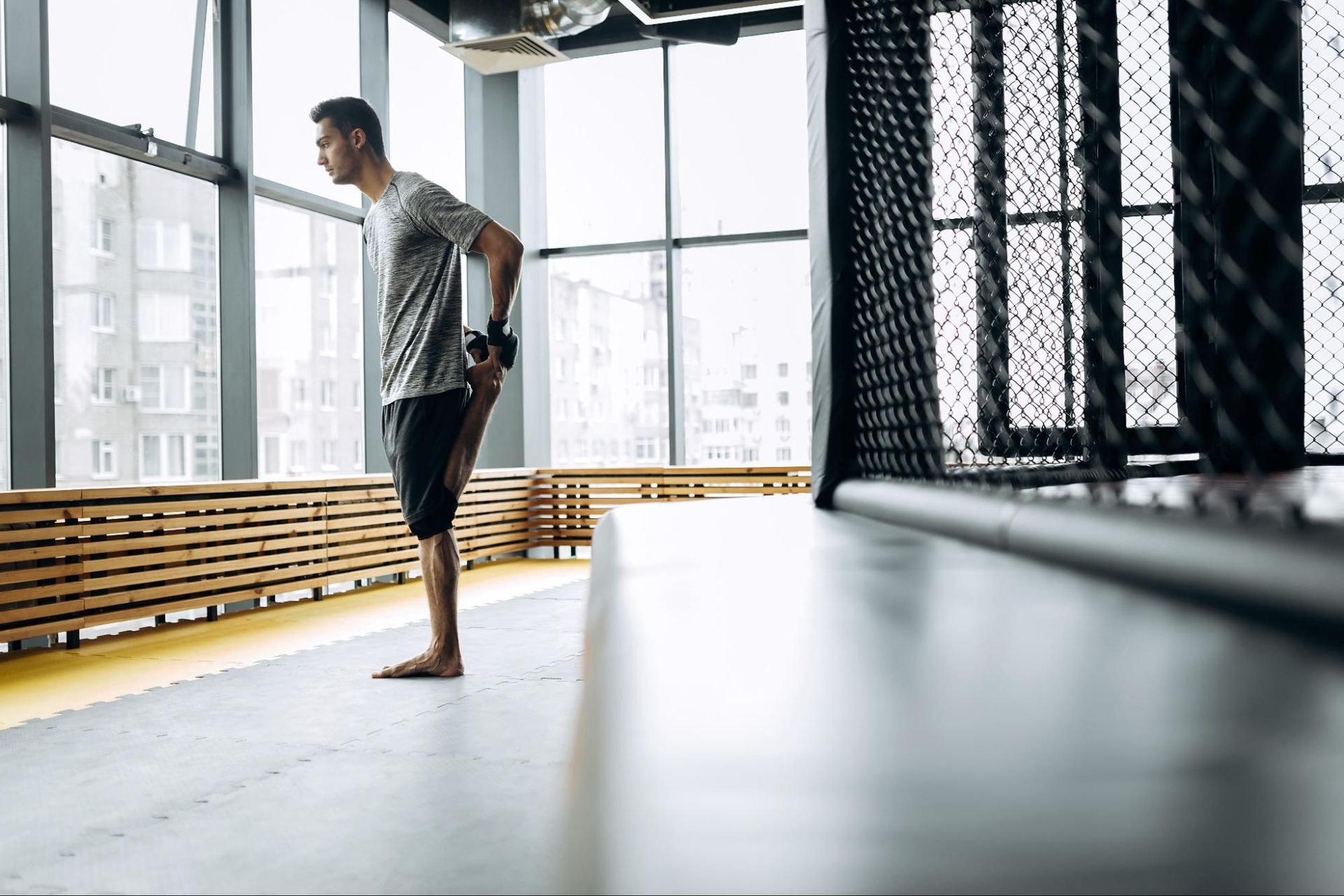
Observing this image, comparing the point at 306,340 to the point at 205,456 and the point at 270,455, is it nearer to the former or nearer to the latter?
the point at 270,455

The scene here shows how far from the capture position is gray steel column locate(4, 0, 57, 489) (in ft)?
15.6

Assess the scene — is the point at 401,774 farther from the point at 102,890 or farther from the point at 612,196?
the point at 612,196

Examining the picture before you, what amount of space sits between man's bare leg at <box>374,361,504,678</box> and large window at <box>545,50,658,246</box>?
223 inches

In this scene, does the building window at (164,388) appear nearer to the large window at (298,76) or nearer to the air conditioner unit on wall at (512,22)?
the large window at (298,76)

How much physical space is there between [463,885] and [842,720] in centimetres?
138

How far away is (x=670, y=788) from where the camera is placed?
41 cm

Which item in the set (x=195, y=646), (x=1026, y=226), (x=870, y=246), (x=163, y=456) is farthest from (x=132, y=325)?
(x=1026, y=226)

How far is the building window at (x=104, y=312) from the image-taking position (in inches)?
Result: 203

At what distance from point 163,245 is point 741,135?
16.0 ft

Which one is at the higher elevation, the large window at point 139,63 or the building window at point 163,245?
the large window at point 139,63

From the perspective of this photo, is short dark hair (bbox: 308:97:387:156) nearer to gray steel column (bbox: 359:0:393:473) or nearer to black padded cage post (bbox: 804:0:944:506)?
black padded cage post (bbox: 804:0:944:506)

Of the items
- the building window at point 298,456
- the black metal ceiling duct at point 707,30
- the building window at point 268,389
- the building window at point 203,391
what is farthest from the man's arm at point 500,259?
the black metal ceiling duct at point 707,30

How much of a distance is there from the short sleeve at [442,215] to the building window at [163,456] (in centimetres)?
308

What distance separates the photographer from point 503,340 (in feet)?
10.8
